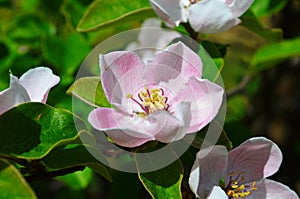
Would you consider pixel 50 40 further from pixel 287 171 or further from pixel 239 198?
pixel 287 171

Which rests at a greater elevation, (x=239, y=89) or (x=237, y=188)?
(x=237, y=188)

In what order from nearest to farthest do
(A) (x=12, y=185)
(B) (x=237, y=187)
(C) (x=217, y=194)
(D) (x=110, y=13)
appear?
(A) (x=12, y=185) → (C) (x=217, y=194) → (B) (x=237, y=187) → (D) (x=110, y=13)

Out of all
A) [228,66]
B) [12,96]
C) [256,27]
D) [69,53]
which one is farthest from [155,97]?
[228,66]

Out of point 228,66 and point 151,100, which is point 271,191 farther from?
point 228,66

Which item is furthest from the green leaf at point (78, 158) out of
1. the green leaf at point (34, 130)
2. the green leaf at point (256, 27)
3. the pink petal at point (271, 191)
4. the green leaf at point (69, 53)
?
the green leaf at point (69, 53)

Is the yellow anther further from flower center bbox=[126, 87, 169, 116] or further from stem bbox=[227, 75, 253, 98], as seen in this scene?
stem bbox=[227, 75, 253, 98]

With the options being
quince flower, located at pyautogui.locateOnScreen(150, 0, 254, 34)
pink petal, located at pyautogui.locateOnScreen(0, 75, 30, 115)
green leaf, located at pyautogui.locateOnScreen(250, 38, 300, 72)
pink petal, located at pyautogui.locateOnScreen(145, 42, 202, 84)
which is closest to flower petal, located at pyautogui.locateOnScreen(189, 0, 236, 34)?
quince flower, located at pyautogui.locateOnScreen(150, 0, 254, 34)
